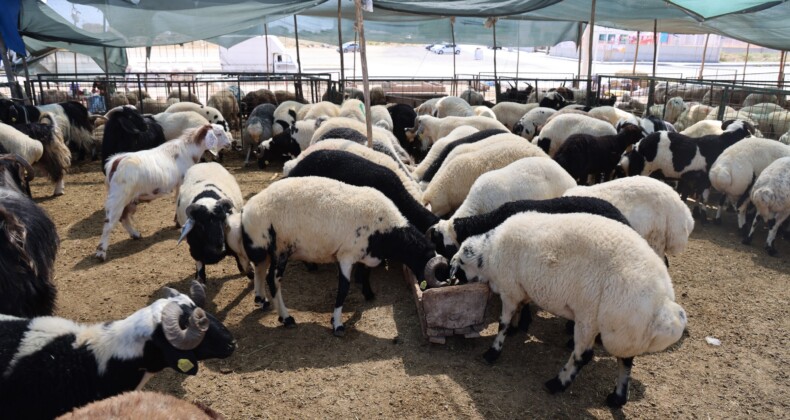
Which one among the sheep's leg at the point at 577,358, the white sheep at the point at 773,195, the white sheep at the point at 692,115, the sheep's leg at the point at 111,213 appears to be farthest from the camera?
the white sheep at the point at 692,115

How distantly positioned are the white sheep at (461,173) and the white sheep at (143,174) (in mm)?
3624

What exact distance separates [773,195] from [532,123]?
5734 millimetres

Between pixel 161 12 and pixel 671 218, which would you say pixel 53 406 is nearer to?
pixel 671 218

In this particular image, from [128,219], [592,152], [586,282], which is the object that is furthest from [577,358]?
[128,219]

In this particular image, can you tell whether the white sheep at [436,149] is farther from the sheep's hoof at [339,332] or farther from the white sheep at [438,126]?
A: the sheep's hoof at [339,332]

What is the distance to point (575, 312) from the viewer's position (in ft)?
13.2

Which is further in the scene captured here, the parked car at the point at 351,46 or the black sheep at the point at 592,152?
the parked car at the point at 351,46

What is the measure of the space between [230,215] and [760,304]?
573 cm

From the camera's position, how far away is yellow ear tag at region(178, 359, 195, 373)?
322 cm

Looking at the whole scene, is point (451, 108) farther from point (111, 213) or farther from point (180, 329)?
point (180, 329)

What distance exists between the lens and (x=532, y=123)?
1201cm

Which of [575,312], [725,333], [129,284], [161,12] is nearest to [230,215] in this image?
[129,284]

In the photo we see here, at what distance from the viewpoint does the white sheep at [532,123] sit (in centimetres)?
1198

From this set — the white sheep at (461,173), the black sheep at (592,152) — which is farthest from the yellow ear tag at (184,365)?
the black sheep at (592,152)
